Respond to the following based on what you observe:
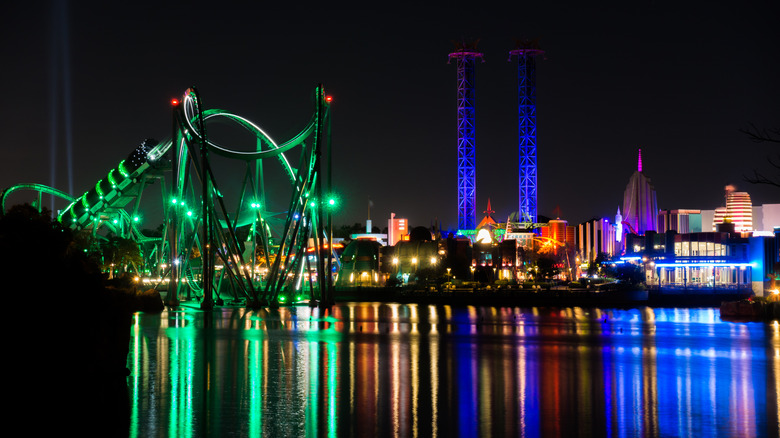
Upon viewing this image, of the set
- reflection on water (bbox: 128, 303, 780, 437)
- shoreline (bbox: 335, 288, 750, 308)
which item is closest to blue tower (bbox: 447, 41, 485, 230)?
shoreline (bbox: 335, 288, 750, 308)

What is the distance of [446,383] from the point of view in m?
24.9

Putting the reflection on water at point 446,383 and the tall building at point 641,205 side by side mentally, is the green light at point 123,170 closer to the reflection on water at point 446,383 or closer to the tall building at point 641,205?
the reflection on water at point 446,383

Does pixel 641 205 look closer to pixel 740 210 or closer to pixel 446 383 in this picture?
pixel 740 210

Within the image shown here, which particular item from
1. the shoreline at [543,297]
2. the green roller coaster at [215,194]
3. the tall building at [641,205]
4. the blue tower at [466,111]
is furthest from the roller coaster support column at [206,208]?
the tall building at [641,205]

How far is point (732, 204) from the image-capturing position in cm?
16212

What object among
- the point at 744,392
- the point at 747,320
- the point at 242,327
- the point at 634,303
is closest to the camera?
the point at 744,392

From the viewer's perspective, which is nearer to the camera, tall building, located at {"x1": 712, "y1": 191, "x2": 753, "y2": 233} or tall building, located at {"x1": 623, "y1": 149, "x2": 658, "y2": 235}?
tall building, located at {"x1": 712, "y1": 191, "x2": 753, "y2": 233}

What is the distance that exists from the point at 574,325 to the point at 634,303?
44069mm

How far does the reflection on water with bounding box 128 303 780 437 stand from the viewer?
60.8 feet

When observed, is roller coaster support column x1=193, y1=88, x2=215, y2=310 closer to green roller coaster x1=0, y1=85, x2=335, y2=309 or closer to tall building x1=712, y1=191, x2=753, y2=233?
green roller coaster x1=0, y1=85, x2=335, y2=309

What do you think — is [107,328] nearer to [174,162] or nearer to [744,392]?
[744,392]

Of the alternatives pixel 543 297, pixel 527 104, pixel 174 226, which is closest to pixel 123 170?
pixel 174 226

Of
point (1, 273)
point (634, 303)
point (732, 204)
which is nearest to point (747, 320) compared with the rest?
point (634, 303)

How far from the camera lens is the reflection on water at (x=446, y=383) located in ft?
60.8
